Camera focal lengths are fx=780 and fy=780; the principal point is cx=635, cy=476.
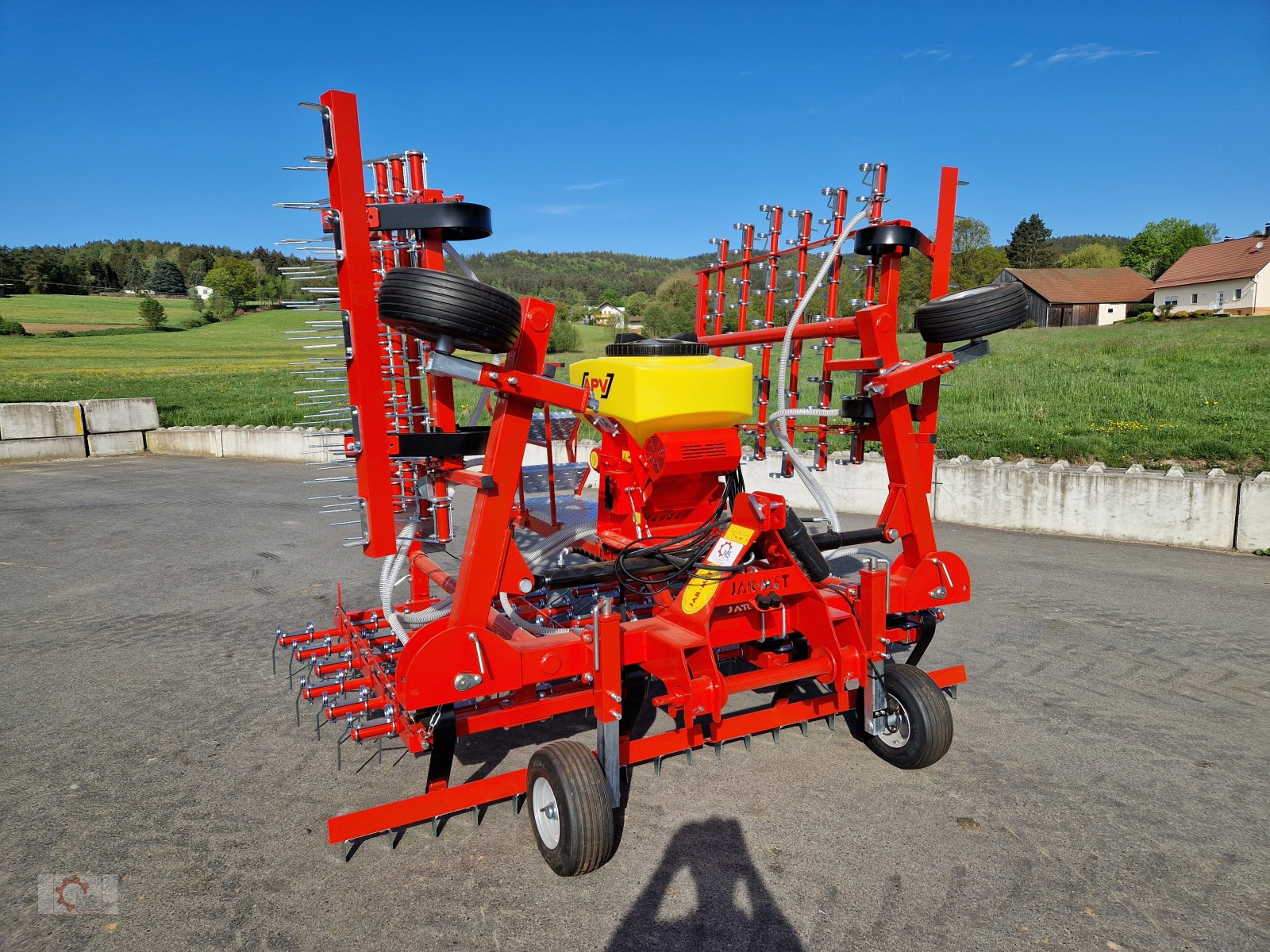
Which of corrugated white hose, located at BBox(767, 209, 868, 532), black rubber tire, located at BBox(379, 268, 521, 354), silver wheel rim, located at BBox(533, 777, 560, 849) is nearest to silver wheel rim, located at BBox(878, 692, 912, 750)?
corrugated white hose, located at BBox(767, 209, 868, 532)

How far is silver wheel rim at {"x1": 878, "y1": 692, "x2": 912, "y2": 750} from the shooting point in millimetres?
3980

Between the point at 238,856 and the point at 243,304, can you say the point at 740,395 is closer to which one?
the point at 238,856

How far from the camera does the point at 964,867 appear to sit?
128 inches

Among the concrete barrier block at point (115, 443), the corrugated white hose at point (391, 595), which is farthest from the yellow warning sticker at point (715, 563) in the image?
the concrete barrier block at point (115, 443)

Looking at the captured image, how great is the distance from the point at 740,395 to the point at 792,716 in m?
1.72

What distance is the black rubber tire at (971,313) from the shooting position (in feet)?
13.5

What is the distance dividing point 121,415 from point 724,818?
1929cm

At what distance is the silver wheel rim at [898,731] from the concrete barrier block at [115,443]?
19.4 m

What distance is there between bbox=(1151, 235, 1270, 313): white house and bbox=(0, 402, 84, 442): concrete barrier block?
5677 centimetres

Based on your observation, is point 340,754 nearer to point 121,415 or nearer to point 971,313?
point 971,313

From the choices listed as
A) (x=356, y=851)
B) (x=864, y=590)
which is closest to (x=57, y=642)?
(x=356, y=851)

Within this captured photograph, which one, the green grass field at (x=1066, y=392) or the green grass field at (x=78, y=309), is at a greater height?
the green grass field at (x=78, y=309)

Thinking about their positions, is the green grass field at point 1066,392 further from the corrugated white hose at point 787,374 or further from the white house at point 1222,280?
the white house at point 1222,280

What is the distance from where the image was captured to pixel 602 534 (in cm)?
504
